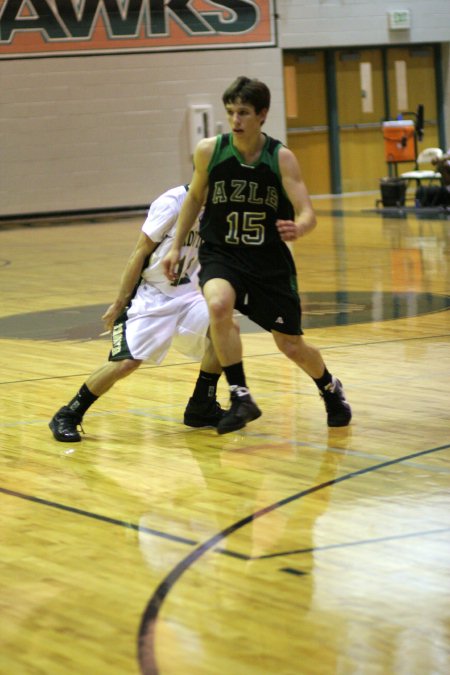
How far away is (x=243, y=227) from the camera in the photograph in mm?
5098

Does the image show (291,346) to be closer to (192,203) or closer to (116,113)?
(192,203)

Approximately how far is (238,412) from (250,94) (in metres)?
1.31

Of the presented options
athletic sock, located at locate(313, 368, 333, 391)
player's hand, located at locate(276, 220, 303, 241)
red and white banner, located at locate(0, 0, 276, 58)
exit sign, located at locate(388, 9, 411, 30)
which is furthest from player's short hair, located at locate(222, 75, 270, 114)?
exit sign, located at locate(388, 9, 411, 30)

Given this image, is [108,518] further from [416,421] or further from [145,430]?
[416,421]

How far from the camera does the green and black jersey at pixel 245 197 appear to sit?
199 inches

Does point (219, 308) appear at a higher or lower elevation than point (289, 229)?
lower

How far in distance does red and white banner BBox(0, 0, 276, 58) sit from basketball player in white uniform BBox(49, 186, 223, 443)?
51.9 feet

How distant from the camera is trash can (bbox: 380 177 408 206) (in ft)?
62.3

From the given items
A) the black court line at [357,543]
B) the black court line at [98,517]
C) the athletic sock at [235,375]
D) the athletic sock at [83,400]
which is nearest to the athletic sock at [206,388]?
the athletic sock at [235,375]

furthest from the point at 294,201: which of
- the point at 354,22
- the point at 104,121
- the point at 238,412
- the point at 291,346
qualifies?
the point at 354,22

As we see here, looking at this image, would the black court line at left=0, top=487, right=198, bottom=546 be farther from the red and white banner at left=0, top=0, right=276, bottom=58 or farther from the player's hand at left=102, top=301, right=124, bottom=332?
the red and white banner at left=0, top=0, right=276, bottom=58

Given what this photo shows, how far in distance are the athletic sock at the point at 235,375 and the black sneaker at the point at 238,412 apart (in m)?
0.03

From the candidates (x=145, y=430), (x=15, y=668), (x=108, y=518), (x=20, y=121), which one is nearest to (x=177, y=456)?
(x=145, y=430)

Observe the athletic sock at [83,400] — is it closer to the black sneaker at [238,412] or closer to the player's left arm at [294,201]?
the black sneaker at [238,412]
